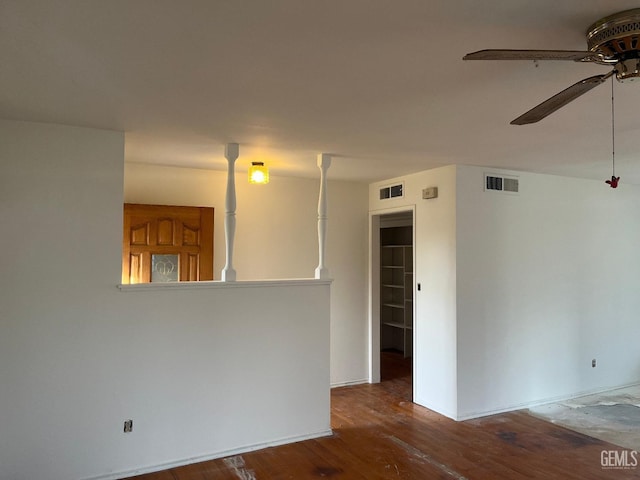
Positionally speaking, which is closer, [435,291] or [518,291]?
[435,291]

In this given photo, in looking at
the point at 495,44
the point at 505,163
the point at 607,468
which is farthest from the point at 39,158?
the point at 607,468

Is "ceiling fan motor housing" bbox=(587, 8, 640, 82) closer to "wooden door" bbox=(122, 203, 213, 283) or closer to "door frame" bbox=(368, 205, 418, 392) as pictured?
"wooden door" bbox=(122, 203, 213, 283)

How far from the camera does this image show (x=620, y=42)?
61.7 inches

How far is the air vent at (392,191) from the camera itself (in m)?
5.13

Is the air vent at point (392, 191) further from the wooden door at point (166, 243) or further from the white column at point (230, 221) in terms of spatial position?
the white column at point (230, 221)

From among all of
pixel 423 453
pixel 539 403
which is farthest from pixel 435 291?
pixel 539 403

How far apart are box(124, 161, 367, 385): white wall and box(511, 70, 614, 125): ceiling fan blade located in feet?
A: 9.80

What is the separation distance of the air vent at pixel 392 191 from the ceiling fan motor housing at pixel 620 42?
3.47 m

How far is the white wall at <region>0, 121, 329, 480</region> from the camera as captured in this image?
Answer: 2.96 m

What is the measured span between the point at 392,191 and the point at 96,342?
346cm

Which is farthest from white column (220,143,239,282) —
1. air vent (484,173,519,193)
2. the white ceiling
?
air vent (484,173,519,193)

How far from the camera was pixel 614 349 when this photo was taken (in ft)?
17.8

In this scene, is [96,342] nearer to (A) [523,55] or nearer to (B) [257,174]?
(B) [257,174]

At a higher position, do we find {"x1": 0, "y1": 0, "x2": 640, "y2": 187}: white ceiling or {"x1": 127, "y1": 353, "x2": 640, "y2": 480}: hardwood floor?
{"x1": 0, "y1": 0, "x2": 640, "y2": 187}: white ceiling
